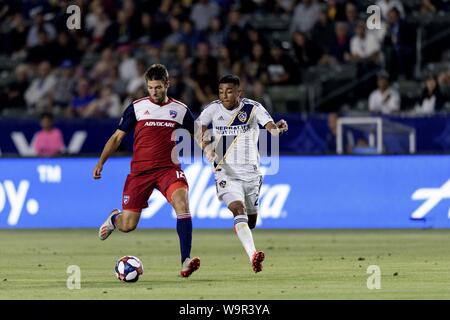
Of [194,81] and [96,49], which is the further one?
[96,49]

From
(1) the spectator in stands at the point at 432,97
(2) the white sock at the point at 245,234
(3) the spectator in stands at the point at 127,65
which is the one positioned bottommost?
(2) the white sock at the point at 245,234

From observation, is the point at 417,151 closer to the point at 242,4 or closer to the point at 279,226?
the point at 279,226

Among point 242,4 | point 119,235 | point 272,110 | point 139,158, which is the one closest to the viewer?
point 139,158

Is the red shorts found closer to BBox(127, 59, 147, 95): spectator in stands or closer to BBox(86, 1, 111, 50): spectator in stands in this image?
BBox(127, 59, 147, 95): spectator in stands

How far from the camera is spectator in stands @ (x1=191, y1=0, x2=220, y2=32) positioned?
27188 mm

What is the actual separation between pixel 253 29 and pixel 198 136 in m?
12.3

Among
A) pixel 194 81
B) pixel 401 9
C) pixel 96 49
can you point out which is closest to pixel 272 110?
pixel 194 81

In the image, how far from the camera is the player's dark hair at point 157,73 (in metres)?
13.5

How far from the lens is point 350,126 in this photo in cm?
2248

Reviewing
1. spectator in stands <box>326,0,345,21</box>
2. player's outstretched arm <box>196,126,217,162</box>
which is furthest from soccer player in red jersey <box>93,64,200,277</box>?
spectator in stands <box>326,0,345,21</box>

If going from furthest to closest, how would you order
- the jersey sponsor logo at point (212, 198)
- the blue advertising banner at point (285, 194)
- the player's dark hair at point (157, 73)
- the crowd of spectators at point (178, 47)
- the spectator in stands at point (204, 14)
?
the spectator in stands at point (204, 14)
the crowd of spectators at point (178, 47)
the jersey sponsor logo at point (212, 198)
the blue advertising banner at point (285, 194)
the player's dark hair at point (157, 73)

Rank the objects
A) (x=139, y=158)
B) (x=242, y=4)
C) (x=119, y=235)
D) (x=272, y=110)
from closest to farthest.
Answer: (x=139, y=158)
(x=119, y=235)
(x=272, y=110)
(x=242, y=4)

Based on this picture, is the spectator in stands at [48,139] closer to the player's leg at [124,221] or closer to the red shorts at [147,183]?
the player's leg at [124,221]

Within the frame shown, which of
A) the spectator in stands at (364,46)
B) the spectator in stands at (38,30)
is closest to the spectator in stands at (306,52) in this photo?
the spectator in stands at (364,46)
